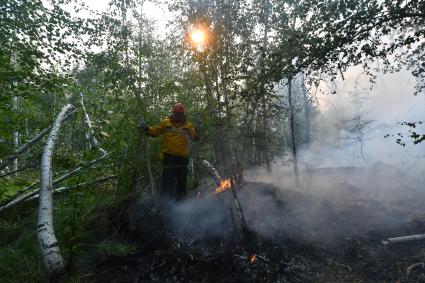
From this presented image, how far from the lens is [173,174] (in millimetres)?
7219

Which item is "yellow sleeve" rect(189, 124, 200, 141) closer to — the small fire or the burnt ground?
the burnt ground

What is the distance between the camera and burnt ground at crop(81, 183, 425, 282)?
16.9 ft

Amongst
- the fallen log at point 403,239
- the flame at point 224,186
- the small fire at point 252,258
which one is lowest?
the fallen log at point 403,239

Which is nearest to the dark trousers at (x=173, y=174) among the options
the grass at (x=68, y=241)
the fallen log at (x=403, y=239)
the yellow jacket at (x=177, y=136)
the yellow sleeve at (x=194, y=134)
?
the yellow jacket at (x=177, y=136)

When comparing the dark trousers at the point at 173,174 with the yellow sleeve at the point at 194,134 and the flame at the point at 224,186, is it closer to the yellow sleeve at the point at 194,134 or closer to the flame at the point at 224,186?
the yellow sleeve at the point at 194,134

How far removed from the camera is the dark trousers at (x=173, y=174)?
7.13 meters

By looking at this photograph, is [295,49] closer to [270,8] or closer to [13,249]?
[13,249]

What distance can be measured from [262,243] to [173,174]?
2480 millimetres

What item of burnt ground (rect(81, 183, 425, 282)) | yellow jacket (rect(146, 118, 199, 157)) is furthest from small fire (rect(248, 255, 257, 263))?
yellow jacket (rect(146, 118, 199, 157))

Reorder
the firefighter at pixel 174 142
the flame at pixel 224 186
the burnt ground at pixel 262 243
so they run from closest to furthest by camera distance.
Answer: the burnt ground at pixel 262 243 < the firefighter at pixel 174 142 < the flame at pixel 224 186

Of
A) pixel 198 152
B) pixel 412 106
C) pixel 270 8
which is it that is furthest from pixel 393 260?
pixel 412 106

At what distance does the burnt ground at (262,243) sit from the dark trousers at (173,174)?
0.97 ft

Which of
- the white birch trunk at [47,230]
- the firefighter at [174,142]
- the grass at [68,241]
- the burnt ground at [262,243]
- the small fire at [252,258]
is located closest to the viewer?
the white birch trunk at [47,230]

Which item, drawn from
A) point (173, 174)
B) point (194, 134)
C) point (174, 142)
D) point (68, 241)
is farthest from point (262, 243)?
point (68, 241)
